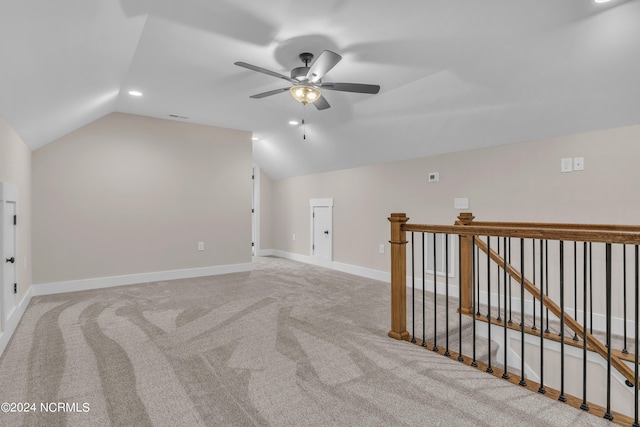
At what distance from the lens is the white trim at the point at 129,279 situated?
13.2ft

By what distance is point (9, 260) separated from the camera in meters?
2.71

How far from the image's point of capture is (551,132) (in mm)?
3158

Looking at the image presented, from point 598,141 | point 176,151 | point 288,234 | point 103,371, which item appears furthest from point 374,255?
point 103,371

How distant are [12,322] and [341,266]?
13.7ft

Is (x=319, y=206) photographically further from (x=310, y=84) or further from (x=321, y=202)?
(x=310, y=84)

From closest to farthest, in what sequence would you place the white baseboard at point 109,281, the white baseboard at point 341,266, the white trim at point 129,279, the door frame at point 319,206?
the white baseboard at point 109,281 → the white trim at point 129,279 → the white baseboard at point 341,266 → the door frame at point 319,206

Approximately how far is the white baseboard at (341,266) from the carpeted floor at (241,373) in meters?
1.50

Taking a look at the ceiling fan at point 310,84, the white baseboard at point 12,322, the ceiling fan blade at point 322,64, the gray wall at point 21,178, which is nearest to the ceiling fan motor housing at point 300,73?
the ceiling fan at point 310,84

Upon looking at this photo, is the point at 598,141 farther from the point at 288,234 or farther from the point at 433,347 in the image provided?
the point at 288,234

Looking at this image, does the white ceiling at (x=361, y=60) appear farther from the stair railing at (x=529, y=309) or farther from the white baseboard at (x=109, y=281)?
the white baseboard at (x=109, y=281)

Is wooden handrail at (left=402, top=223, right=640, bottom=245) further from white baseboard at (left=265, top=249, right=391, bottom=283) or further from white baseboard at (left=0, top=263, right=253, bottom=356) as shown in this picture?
white baseboard at (left=0, top=263, right=253, bottom=356)

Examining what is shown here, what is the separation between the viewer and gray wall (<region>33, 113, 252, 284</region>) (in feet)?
13.3

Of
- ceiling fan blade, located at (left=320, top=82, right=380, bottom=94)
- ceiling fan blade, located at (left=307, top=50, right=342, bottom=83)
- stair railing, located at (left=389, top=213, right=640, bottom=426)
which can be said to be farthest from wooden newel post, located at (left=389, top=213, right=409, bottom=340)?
ceiling fan blade, located at (left=307, top=50, right=342, bottom=83)

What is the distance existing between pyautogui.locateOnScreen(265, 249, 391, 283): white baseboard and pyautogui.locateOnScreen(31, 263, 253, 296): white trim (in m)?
1.32
